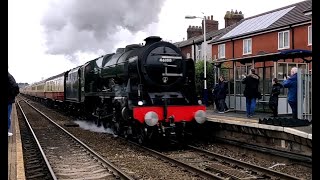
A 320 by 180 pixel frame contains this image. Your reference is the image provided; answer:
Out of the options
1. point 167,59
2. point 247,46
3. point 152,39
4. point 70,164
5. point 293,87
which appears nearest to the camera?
point 70,164

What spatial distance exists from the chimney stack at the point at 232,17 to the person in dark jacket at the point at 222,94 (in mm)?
23606

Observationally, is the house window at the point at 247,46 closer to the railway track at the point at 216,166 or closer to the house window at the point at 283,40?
the house window at the point at 283,40

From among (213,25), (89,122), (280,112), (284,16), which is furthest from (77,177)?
(213,25)

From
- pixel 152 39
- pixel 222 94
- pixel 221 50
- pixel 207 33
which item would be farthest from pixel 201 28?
pixel 152 39

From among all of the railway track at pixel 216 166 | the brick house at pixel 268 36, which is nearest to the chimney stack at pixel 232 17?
the brick house at pixel 268 36

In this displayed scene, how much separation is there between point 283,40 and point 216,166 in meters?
18.8

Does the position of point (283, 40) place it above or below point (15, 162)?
above

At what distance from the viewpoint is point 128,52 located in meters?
12.1

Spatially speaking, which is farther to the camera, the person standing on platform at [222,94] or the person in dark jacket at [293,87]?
the person standing on platform at [222,94]

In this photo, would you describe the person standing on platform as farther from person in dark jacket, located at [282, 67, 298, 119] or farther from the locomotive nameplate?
person in dark jacket, located at [282, 67, 298, 119]

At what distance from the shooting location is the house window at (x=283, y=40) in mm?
24219

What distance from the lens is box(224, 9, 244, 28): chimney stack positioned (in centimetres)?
3647

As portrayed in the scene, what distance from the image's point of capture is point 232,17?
3656 cm

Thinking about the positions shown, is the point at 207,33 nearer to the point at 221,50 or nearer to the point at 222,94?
the point at 221,50
